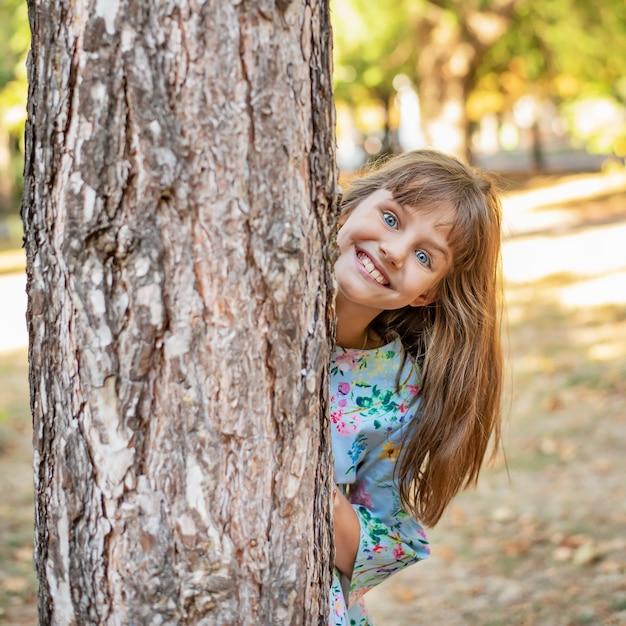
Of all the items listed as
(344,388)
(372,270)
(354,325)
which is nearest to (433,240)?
(372,270)

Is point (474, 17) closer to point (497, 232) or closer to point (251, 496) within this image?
point (497, 232)

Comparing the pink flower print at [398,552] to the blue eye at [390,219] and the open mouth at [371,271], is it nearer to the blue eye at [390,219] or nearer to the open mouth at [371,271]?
the open mouth at [371,271]

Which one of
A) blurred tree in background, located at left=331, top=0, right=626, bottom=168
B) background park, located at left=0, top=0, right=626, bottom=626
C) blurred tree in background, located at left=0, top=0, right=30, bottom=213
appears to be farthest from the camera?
blurred tree in background, located at left=331, top=0, right=626, bottom=168

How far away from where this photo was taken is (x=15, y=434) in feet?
23.4

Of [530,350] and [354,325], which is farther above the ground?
[354,325]

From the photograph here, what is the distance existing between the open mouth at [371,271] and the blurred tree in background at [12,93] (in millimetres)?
2199

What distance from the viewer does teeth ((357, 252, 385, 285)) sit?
2.22m

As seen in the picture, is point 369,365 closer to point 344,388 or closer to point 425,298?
point 344,388

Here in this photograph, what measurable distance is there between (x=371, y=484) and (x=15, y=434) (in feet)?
17.6

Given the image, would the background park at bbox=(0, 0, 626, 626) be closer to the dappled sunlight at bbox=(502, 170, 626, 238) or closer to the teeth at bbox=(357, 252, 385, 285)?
the dappled sunlight at bbox=(502, 170, 626, 238)

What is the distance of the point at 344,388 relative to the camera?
234 cm

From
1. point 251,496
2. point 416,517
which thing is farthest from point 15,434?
point 251,496

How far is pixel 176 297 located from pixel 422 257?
852 mm

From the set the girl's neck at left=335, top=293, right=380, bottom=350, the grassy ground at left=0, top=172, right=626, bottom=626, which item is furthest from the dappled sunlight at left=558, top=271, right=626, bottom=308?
the girl's neck at left=335, top=293, right=380, bottom=350
